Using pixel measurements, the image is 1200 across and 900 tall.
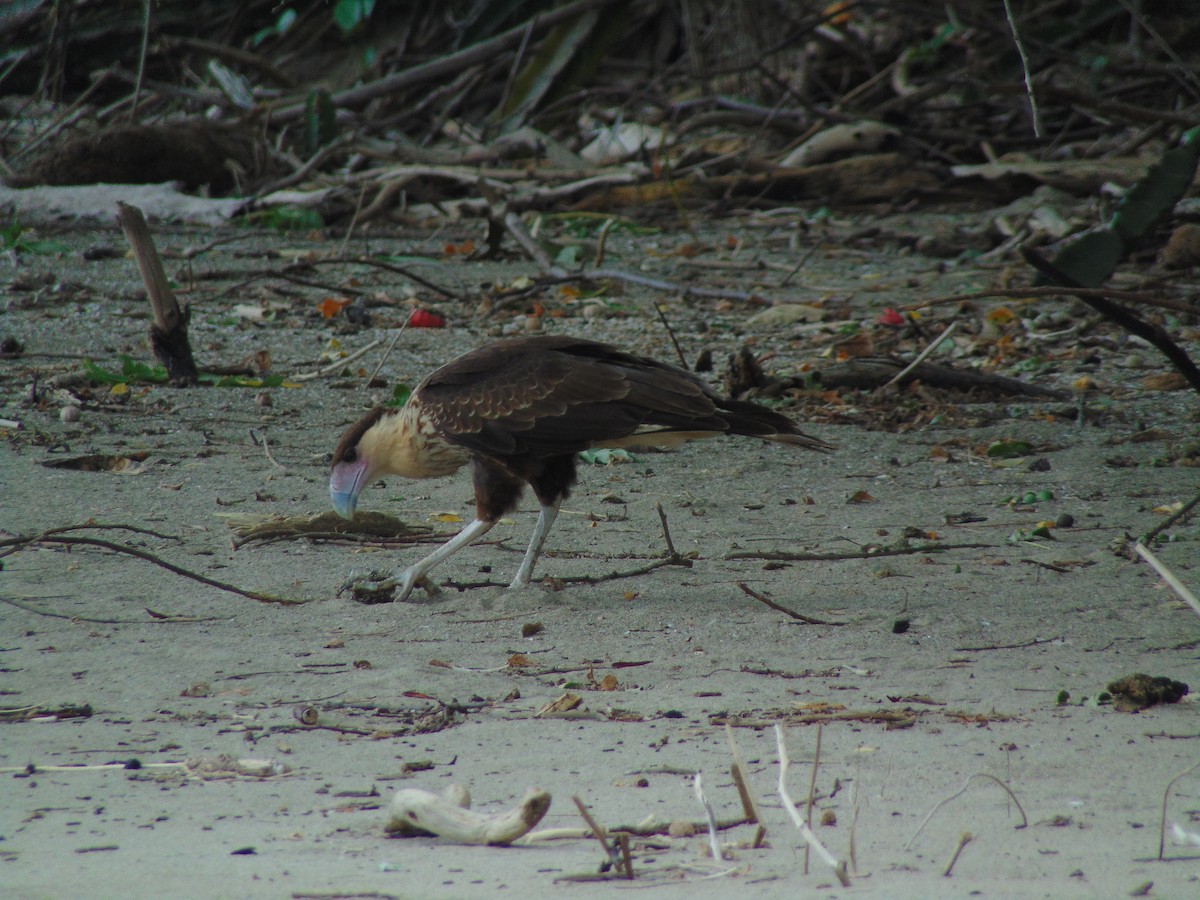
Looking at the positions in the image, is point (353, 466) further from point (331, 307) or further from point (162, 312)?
point (331, 307)

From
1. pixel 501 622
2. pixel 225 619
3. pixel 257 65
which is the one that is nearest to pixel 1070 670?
pixel 501 622

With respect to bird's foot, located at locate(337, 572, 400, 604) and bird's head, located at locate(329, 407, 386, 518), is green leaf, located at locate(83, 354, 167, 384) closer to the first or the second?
bird's head, located at locate(329, 407, 386, 518)

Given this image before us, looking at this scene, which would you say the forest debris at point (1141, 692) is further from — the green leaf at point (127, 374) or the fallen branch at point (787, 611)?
the green leaf at point (127, 374)

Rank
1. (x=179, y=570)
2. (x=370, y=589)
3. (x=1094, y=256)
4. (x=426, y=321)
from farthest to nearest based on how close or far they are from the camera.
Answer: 1. (x=426, y=321)
2. (x=1094, y=256)
3. (x=370, y=589)
4. (x=179, y=570)

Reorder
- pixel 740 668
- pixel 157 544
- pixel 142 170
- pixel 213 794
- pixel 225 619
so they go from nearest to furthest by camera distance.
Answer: pixel 213 794 → pixel 740 668 → pixel 225 619 → pixel 157 544 → pixel 142 170

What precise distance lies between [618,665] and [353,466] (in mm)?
1556

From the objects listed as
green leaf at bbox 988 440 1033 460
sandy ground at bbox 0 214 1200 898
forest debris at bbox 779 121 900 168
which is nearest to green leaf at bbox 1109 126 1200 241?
sandy ground at bbox 0 214 1200 898

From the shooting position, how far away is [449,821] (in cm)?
232

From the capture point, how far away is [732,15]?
1243cm

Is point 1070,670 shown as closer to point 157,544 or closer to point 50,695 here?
point 50,695

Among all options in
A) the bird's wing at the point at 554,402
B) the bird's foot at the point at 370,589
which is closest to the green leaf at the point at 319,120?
the bird's wing at the point at 554,402

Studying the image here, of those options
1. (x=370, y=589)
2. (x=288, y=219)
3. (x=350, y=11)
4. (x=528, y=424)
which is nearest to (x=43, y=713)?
(x=370, y=589)

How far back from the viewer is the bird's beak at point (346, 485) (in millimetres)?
4695

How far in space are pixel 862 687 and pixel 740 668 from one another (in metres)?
0.37
